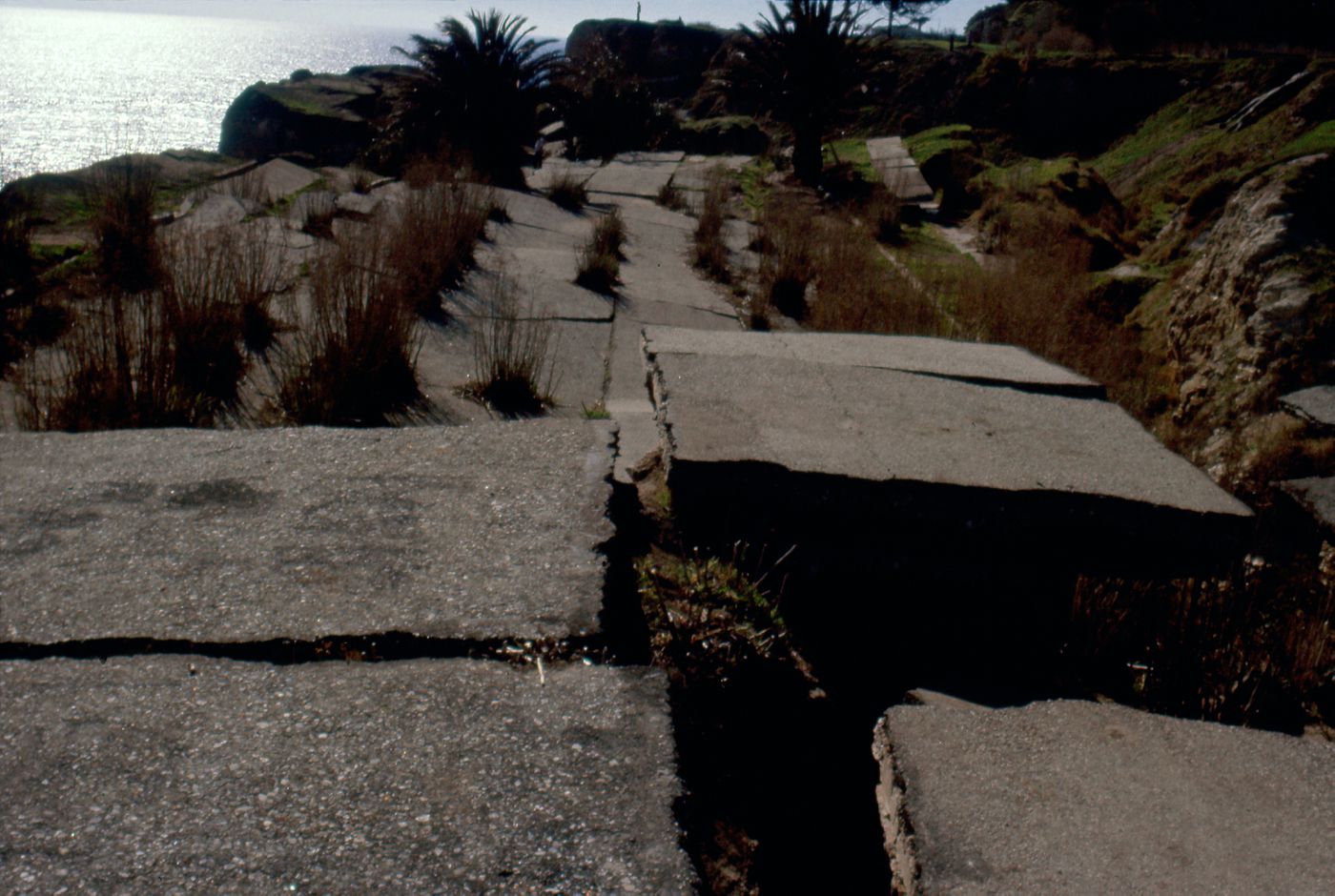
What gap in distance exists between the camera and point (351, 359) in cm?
364

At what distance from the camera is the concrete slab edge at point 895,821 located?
150cm

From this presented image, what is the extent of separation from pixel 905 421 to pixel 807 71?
30.5 ft

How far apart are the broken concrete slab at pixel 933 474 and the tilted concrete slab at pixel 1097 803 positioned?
58 centimetres

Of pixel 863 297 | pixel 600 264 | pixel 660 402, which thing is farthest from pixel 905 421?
pixel 600 264

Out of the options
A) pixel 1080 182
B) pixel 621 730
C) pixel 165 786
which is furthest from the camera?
pixel 1080 182

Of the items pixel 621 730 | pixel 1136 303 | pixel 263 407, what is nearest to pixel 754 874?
pixel 621 730

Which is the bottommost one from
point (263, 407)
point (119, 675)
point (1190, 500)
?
point (263, 407)

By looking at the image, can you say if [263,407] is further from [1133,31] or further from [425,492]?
[1133,31]

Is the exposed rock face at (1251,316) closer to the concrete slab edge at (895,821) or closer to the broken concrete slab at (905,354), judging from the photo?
the broken concrete slab at (905,354)

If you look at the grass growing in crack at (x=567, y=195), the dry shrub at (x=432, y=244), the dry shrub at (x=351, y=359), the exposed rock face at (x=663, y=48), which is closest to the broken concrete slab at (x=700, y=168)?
the grass growing in crack at (x=567, y=195)

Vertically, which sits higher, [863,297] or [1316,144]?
[1316,144]

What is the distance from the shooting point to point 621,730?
5.19ft

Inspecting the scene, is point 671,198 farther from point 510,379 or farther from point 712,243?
point 510,379

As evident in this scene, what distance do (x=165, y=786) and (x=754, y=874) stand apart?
2.78 feet
